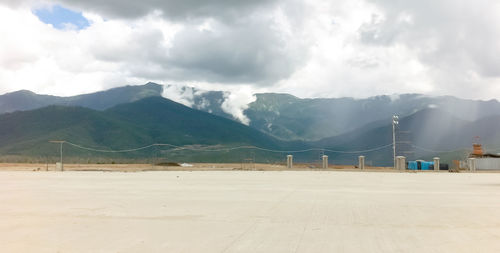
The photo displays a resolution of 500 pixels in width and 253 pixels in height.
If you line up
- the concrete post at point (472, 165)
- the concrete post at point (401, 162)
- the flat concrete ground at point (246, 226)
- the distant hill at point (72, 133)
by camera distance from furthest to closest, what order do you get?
the distant hill at point (72, 133)
the concrete post at point (472, 165)
the concrete post at point (401, 162)
the flat concrete ground at point (246, 226)

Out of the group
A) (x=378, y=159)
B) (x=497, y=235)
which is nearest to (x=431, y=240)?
(x=497, y=235)

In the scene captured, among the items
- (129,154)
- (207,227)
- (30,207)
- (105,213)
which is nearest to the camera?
(207,227)

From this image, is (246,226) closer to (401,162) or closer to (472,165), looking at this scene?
(401,162)

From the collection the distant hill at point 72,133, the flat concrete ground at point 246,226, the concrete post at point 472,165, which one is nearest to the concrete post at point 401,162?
the concrete post at point 472,165

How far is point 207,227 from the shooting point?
1012 centimetres

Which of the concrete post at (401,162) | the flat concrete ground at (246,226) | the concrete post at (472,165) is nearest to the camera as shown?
the flat concrete ground at (246,226)

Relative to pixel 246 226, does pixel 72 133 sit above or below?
above

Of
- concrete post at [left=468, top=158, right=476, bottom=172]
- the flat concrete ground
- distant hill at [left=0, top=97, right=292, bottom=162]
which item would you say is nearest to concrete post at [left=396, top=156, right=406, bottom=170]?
concrete post at [left=468, top=158, right=476, bottom=172]

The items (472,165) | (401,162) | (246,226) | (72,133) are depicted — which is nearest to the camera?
(246,226)

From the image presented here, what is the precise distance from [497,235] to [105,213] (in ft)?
32.7

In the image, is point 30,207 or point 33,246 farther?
point 30,207

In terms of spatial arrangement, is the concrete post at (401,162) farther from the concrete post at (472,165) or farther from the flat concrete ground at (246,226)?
the flat concrete ground at (246,226)

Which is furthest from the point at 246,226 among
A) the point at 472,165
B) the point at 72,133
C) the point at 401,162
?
the point at 72,133

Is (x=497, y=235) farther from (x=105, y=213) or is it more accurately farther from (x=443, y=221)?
(x=105, y=213)
